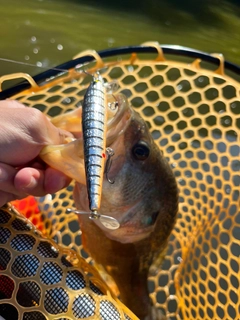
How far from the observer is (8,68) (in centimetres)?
469

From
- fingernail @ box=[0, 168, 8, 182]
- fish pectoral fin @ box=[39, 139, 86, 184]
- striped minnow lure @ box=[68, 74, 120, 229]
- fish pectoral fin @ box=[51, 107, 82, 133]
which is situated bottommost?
fingernail @ box=[0, 168, 8, 182]

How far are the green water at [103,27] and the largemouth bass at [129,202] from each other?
3255mm

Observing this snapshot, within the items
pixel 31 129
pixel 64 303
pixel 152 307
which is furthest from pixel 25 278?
pixel 152 307

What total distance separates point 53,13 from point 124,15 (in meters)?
1.19

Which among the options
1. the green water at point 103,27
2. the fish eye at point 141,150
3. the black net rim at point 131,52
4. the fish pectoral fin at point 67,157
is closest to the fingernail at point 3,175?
the fish pectoral fin at point 67,157

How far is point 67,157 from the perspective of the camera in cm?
142

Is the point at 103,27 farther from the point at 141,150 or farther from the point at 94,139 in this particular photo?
the point at 94,139

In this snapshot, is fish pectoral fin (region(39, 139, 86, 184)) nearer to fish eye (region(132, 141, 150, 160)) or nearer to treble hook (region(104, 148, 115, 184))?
treble hook (region(104, 148, 115, 184))

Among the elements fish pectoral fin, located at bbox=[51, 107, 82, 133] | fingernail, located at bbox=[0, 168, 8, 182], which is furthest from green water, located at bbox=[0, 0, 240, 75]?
fingernail, located at bbox=[0, 168, 8, 182]

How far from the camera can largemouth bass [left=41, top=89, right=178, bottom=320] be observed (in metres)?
1.46

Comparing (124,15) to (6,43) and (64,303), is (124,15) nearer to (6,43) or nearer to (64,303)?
(6,43)

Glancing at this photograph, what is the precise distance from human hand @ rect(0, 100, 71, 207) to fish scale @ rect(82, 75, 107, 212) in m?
0.18

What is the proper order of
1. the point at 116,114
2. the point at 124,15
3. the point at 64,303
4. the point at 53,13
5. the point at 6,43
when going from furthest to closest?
the point at 124,15
the point at 53,13
the point at 6,43
the point at 116,114
the point at 64,303

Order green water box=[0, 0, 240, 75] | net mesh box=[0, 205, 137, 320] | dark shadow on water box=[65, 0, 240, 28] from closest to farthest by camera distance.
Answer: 1. net mesh box=[0, 205, 137, 320]
2. green water box=[0, 0, 240, 75]
3. dark shadow on water box=[65, 0, 240, 28]
